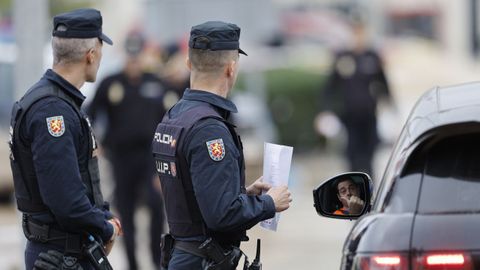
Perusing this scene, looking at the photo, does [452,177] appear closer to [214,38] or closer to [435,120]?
[435,120]

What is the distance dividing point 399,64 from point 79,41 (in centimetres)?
2821

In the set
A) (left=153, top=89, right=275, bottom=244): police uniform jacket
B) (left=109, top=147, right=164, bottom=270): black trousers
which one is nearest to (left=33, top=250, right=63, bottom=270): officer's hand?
(left=153, top=89, right=275, bottom=244): police uniform jacket

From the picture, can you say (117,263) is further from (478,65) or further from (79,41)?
(478,65)

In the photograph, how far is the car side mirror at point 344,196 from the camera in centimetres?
469

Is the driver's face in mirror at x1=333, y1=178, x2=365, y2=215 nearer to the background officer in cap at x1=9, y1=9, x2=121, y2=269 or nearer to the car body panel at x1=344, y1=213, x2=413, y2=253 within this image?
the car body panel at x1=344, y1=213, x2=413, y2=253

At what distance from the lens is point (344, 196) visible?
473 centimetres

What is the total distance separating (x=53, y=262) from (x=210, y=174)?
99 cm

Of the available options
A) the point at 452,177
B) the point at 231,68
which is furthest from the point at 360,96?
the point at 452,177

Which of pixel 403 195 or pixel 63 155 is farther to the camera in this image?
pixel 63 155

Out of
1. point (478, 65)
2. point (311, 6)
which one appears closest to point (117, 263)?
point (478, 65)

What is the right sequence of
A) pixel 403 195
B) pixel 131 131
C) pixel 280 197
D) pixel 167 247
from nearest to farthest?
pixel 403 195 < pixel 280 197 < pixel 167 247 < pixel 131 131

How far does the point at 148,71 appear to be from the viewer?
1040 cm

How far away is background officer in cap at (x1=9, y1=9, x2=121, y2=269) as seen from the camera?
5234mm

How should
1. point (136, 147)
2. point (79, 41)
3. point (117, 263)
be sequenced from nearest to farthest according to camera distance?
point (79, 41) → point (136, 147) → point (117, 263)
